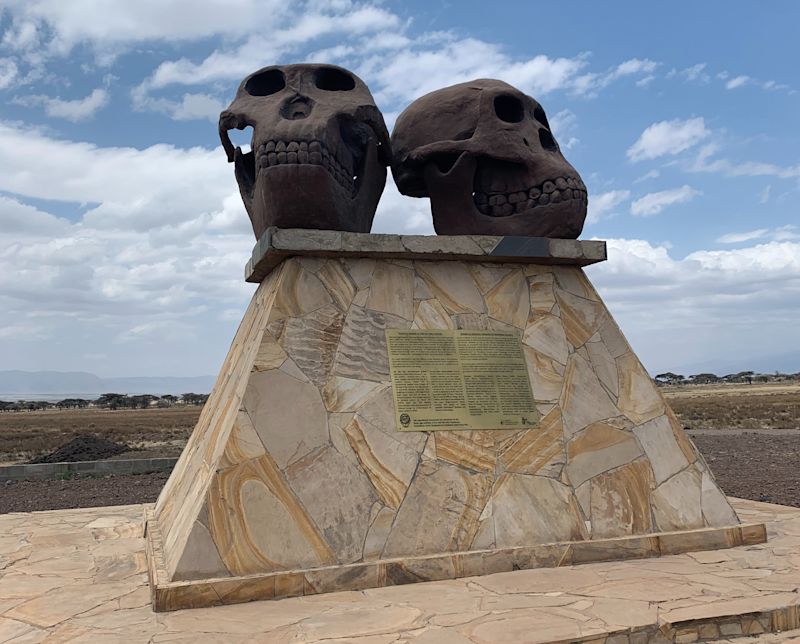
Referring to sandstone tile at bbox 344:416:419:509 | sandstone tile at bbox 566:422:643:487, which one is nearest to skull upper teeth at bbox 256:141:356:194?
sandstone tile at bbox 344:416:419:509

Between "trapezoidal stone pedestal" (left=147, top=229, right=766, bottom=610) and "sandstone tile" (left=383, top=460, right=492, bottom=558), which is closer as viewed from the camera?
"trapezoidal stone pedestal" (left=147, top=229, right=766, bottom=610)

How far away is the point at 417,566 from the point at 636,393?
2.24 m

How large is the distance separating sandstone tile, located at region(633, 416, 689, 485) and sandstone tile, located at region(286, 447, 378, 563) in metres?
2.07

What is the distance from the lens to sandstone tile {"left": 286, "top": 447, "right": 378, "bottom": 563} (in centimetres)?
423

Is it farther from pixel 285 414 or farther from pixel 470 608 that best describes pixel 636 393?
pixel 285 414

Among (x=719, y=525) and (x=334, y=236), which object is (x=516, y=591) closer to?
(x=719, y=525)

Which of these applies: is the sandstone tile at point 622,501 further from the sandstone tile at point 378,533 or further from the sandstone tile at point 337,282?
the sandstone tile at point 337,282

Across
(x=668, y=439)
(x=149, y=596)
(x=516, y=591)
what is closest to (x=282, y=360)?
(x=149, y=596)

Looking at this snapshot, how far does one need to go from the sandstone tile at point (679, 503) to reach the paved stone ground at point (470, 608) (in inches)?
10.6

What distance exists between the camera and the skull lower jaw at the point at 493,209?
5641 millimetres

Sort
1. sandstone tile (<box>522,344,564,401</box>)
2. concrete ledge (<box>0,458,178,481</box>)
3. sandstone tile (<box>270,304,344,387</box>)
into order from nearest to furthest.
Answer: sandstone tile (<box>270,304,344,387</box>), sandstone tile (<box>522,344,564,401</box>), concrete ledge (<box>0,458,178,481</box>)

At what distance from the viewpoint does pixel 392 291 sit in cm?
510

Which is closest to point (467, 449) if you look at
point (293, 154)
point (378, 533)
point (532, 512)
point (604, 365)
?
point (532, 512)

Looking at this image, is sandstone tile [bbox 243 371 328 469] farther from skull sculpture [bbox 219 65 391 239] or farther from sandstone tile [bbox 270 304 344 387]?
skull sculpture [bbox 219 65 391 239]
